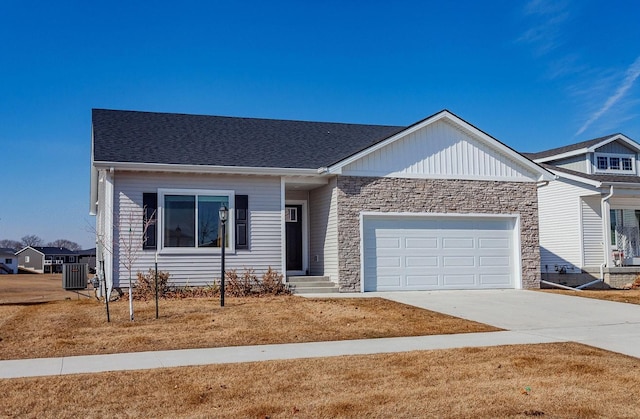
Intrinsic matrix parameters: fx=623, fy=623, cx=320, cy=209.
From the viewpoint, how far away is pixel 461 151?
18391mm

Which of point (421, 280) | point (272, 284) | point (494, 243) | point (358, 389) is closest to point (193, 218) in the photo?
point (272, 284)

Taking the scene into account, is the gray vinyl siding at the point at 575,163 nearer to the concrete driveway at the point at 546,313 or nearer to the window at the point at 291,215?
the concrete driveway at the point at 546,313

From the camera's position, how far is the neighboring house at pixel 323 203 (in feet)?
53.5

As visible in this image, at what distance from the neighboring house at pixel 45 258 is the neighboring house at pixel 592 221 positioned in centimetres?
6727

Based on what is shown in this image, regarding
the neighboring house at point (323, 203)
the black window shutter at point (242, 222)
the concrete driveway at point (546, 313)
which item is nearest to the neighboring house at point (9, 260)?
the neighboring house at point (323, 203)

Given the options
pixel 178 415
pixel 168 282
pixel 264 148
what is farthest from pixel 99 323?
pixel 264 148

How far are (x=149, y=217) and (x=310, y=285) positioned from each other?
15.4 ft

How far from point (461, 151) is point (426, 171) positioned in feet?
4.24

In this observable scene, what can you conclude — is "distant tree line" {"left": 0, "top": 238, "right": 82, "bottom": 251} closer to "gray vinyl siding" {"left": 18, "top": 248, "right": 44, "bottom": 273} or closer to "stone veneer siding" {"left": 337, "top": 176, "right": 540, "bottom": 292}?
"gray vinyl siding" {"left": 18, "top": 248, "right": 44, "bottom": 273}

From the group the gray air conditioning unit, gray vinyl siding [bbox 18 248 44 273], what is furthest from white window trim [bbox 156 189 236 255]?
gray vinyl siding [bbox 18 248 44 273]

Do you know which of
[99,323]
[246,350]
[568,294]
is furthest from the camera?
[568,294]

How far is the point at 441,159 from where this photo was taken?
717 inches

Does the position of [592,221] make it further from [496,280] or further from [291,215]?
[291,215]

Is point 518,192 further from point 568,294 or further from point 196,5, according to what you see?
point 196,5
